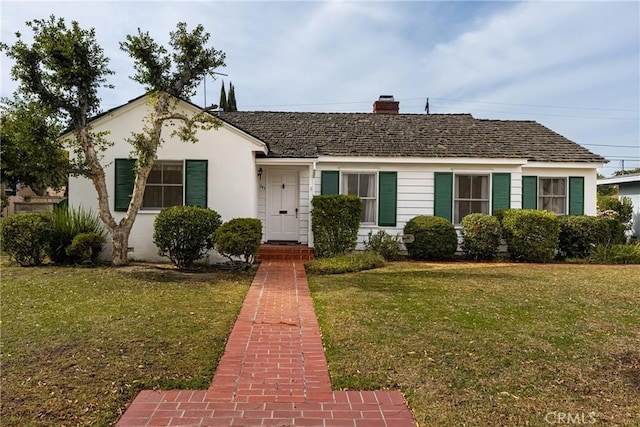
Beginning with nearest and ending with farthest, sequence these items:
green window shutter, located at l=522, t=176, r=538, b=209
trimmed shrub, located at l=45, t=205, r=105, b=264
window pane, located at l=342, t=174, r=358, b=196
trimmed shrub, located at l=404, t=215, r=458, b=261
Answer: trimmed shrub, located at l=45, t=205, r=105, b=264 < trimmed shrub, located at l=404, t=215, r=458, b=261 < window pane, located at l=342, t=174, r=358, b=196 < green window shutter, located at l=522, t=176, r=538, b=209

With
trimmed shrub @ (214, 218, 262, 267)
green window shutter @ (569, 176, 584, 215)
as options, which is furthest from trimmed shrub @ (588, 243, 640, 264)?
trimmed shrub @ (214, 218, 262, 267)

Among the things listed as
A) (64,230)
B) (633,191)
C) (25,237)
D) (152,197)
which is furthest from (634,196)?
(25,237)

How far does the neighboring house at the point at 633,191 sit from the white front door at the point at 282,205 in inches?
604

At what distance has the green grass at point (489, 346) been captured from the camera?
3.26 m

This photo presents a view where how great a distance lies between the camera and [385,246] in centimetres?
1173

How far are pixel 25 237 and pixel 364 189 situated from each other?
8.72 meters

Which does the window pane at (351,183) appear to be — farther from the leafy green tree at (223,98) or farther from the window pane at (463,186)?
the leafy green tree at (223,98)

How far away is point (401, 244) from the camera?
12.2m

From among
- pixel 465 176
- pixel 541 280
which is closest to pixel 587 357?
pixel 541 280

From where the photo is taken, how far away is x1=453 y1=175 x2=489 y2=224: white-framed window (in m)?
12.7

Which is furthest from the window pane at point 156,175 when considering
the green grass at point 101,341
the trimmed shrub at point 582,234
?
the trimmed shrub at point 582,234

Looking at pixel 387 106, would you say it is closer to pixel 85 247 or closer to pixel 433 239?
pixel 433 239

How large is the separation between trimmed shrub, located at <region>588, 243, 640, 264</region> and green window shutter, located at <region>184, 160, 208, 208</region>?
10906mm

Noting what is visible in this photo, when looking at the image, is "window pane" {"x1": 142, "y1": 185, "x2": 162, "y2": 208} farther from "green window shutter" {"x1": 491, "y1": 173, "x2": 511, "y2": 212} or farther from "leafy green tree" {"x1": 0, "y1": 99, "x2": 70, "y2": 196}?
"green window shutter" {"x1": 491, "y1": 173, "x2": 511, "y2": 212}
